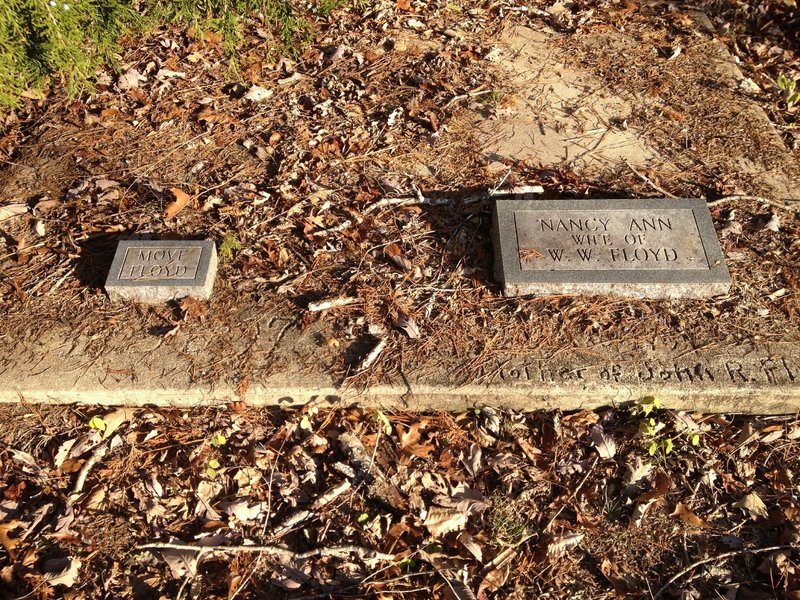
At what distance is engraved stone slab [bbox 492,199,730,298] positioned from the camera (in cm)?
352

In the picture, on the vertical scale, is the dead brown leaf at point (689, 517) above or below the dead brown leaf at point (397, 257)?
below

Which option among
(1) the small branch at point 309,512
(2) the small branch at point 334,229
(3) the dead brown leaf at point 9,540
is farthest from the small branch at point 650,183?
(3) the dead brown leaf at point 9,540

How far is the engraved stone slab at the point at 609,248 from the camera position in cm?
352

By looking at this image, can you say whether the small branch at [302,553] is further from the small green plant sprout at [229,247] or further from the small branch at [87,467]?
the small green plant sprout at [229,247]

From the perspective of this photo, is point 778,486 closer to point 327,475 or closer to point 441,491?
point 441,491

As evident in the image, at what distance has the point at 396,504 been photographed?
9.75 ft

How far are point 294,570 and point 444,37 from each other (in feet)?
15.4

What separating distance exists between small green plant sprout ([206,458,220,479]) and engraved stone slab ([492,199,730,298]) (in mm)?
1937

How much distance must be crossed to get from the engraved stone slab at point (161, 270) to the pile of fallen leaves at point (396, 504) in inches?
28.8

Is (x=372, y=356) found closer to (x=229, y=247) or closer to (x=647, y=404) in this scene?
(x=229, y=247)

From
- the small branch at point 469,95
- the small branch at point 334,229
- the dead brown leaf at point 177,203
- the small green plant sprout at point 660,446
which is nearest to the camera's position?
the small green plant sprout at point 660,446

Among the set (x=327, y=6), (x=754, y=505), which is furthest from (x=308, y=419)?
(x=327, y=6)

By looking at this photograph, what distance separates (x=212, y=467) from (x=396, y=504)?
1002 millimetres

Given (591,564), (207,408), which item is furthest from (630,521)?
(207,408)
